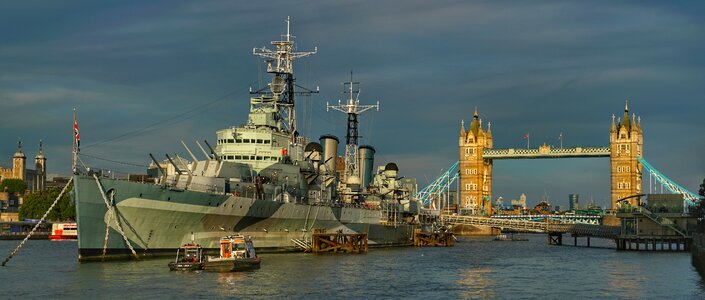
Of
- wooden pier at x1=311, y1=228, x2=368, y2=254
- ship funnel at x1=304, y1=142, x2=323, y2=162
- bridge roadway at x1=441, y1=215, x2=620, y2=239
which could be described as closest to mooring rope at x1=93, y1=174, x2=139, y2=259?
wooden pier at x1=311, y1=228, x2=368, y2=254

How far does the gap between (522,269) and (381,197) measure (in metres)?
33.8

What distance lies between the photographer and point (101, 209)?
166ft

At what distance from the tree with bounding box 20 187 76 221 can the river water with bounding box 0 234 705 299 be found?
77.8 meters

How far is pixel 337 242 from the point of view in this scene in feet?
236

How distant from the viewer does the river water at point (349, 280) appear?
41469 millimetres

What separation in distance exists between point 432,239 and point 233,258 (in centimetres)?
5212

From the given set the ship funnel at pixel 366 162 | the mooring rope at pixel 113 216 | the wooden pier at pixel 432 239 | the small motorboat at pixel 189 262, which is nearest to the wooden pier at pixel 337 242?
the small motorboat at pixel 189 262

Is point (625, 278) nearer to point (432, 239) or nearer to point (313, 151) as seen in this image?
point (313, 151)

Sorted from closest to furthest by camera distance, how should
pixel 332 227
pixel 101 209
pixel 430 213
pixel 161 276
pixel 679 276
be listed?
pixel 161 276 < pixel 101 209 < pixel 679 276 < pixel 332 227 < pixel 430 213

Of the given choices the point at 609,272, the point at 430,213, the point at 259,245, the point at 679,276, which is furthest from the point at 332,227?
the point at 430,213

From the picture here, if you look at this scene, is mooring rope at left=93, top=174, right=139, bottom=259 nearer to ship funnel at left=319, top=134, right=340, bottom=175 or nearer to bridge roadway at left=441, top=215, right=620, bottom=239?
ship funnel at left=319, top=134, right=340, bottom=175

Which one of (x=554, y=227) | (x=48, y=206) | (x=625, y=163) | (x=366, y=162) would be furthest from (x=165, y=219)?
(x=625, y=163)

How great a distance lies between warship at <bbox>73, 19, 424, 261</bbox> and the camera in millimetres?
51125

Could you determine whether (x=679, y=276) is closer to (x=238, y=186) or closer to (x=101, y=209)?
(x=238, y=186)
